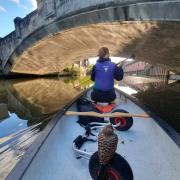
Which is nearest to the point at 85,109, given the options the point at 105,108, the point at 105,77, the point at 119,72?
the point at 105,108

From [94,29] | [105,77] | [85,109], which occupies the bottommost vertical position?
[85,109]

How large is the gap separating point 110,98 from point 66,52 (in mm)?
11782

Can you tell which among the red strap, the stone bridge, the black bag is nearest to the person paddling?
the red strap

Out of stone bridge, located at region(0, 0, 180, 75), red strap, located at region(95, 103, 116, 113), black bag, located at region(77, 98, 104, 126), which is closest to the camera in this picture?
black bag, located at region(77, 98, 104, 126)

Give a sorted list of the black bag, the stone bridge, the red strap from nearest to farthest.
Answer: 1. the black bag
2. the red strap
3. the stone bridge

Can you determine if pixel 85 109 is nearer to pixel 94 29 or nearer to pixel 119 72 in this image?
pixel 119 72

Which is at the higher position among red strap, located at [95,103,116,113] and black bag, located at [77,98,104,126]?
red strap, located at [95,103,116,113]

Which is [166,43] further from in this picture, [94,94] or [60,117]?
[60,117]

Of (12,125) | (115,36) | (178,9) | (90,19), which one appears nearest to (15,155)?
(12,125)

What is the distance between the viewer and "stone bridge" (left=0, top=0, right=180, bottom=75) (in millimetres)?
6889

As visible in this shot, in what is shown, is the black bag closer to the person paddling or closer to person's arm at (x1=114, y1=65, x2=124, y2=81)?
the person paddling

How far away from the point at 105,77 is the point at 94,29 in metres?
6.07

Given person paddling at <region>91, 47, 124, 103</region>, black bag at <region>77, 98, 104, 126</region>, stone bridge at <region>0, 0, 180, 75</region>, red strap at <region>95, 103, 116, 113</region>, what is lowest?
black bag at <region>77, 98, 104, 126</region>

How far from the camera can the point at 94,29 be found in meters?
9.88
